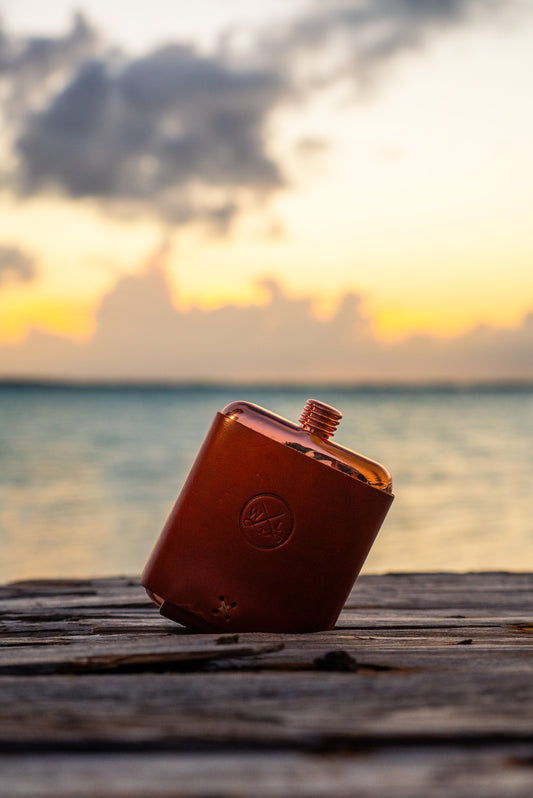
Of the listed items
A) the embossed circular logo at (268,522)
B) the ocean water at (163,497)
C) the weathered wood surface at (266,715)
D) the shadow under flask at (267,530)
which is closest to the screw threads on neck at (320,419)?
the shadow under flask at (267,530)

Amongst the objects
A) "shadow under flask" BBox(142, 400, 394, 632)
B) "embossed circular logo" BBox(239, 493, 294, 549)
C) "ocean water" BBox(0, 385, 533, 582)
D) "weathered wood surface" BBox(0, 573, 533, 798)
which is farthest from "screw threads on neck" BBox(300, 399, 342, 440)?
"ocean water" BBox(0, 385, 533, 582)

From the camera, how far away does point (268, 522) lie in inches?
76.6

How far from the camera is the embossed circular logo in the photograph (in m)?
1.94

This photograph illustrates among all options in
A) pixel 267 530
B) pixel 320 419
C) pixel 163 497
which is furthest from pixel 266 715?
pixel 163 497

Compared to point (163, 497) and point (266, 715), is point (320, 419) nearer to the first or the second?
point (266, 715)

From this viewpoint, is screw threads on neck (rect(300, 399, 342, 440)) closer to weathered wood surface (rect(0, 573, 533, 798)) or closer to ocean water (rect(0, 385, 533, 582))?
weathered wood surface (rect(0, 573, 533, 798))

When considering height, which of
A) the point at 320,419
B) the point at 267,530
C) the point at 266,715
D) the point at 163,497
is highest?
the point at 320,419

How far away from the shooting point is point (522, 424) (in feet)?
180

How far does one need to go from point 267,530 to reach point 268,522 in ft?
0.07

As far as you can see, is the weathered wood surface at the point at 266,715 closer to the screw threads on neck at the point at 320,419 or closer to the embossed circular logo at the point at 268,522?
the embossed circular logo at the point at 268,522

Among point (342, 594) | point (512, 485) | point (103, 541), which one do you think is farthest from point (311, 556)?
point (512, 485)

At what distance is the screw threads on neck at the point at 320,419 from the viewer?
6.70 ft

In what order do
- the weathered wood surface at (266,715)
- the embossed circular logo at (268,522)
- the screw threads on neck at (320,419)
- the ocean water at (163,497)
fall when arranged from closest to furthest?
the weathered wood surface at (266,715)
the embossed circular logo at (268,522)
the screw threads on neck at (320,419)
the ocean water at (163,497)

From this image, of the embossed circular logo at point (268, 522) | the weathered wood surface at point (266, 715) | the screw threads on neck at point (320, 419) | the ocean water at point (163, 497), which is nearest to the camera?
the weathered wood surface at point (266, 715)
